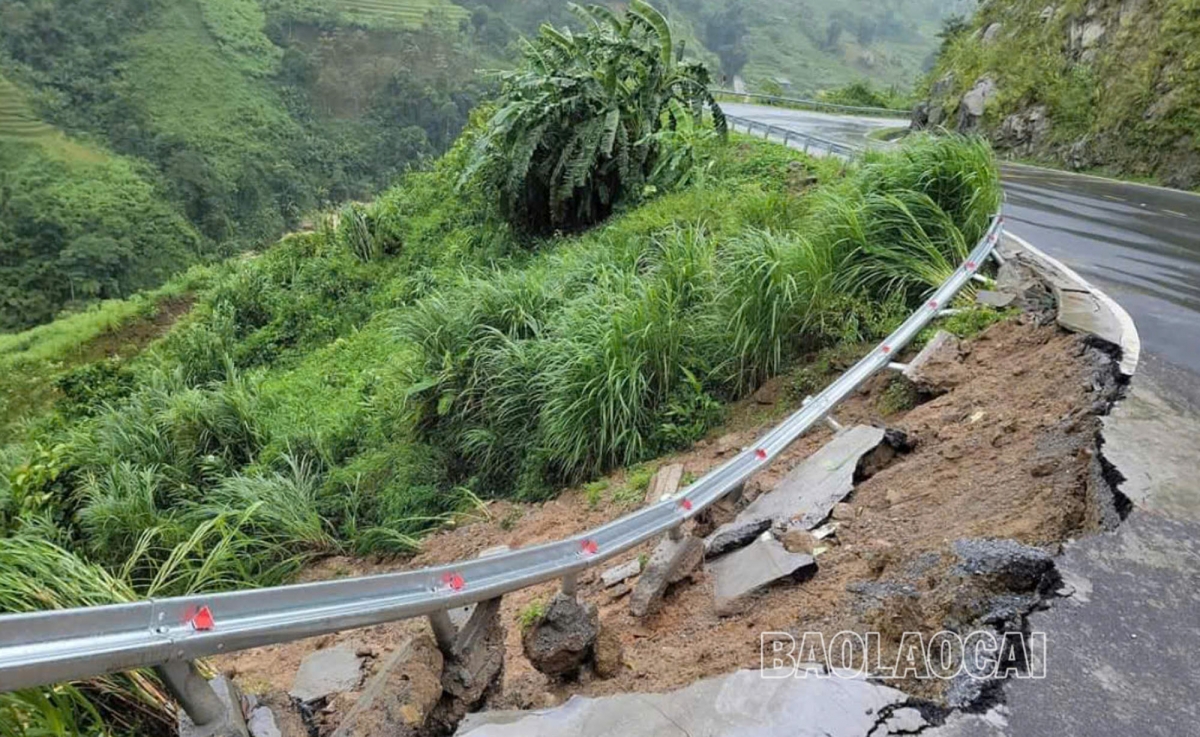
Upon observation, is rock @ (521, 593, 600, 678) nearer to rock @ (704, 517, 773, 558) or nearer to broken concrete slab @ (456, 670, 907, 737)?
broken concrete slab @ (456, 670, 907, 737)

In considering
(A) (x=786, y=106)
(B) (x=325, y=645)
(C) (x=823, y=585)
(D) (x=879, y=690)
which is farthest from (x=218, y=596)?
(A) (x=786, y=106)

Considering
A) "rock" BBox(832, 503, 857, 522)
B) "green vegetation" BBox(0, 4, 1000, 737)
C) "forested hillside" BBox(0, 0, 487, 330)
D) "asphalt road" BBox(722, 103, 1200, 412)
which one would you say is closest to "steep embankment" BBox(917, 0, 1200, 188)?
"asphalt road" BBox(722, 103, 1200, 412)

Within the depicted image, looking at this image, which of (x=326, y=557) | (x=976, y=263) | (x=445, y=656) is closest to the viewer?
(x=445, y=656)

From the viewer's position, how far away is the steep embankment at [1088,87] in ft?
47.8

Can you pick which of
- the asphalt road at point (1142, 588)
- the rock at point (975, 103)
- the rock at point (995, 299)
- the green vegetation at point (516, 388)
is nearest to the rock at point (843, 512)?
the asphalt road at point (1142, 588)

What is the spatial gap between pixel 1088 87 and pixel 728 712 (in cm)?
2012

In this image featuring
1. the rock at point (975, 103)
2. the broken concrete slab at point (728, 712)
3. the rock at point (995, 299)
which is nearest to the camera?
the broken concrete slab at point (728, 712)

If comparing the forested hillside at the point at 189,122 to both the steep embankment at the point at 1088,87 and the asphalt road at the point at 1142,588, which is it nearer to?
the steep embankment at the point at 1088,87

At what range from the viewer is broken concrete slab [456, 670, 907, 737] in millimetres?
2248

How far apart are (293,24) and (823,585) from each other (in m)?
93.8

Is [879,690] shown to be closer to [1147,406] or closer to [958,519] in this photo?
[958,519]

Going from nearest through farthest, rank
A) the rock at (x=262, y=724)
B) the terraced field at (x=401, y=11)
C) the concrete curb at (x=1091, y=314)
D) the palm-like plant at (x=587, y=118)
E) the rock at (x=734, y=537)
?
the rock at (x=262, y=724)
the rock at (x=734, y=537)
the concrete curb at (x=1091, y=314)
the palm-like plant at (x=587, y=118)
the terraced field at (x=401, y=11)

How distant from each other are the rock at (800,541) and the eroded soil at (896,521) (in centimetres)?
9

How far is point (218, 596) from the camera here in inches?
79.8
